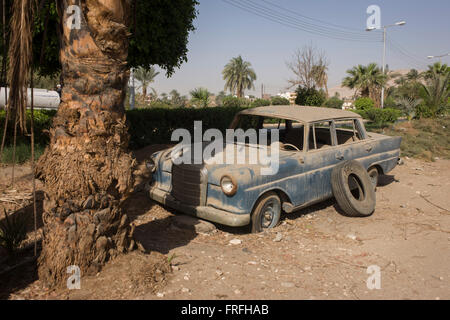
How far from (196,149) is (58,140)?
269 centimetres

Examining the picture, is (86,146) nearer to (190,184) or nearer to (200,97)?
(190,184)

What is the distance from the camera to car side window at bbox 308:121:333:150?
19.5 ft

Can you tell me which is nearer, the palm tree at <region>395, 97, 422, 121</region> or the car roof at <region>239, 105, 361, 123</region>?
the car roof at <region>239, 105, 361, 123</region>

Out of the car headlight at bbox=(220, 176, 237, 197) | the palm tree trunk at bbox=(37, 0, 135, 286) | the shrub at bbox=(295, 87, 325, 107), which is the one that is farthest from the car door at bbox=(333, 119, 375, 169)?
the shrub at bbox=(295, 87, 325, 107)

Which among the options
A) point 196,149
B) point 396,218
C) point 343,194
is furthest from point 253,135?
point 396,218

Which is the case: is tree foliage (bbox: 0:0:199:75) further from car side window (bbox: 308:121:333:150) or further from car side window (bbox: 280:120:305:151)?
car side window (bbox: 308:121:333:150)

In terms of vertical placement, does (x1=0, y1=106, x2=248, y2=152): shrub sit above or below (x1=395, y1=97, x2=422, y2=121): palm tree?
below

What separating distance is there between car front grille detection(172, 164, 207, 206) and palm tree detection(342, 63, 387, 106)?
39999 millimetres

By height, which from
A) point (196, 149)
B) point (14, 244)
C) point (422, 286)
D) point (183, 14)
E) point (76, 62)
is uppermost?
point (183, 14)

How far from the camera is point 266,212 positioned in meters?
5.30

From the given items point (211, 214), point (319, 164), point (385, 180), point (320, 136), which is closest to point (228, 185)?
point (211, 214)

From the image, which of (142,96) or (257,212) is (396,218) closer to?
(257,212)

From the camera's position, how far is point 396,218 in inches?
241

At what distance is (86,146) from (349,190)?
428 centimetres
